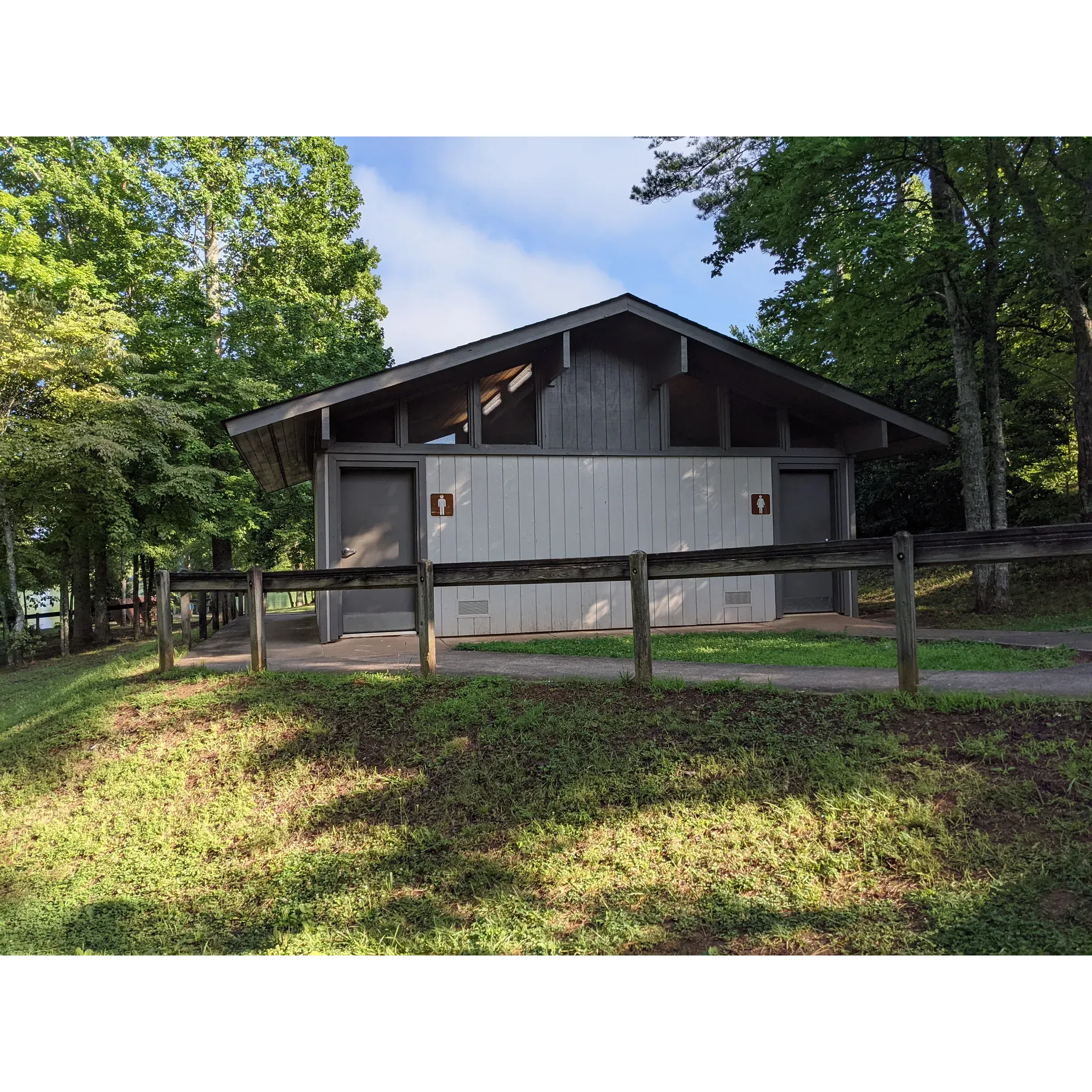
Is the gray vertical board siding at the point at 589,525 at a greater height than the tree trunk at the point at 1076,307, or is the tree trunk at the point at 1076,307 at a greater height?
the tree trunk at the point at 1076,307

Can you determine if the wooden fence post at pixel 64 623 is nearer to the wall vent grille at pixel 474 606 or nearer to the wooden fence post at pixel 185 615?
the wooden fence post at pixel 185 615

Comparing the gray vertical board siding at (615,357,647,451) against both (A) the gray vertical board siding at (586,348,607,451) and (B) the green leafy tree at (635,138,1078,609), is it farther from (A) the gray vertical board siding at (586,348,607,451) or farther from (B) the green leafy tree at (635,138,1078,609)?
(B) the green leafy tree at (635,138,1078,609)

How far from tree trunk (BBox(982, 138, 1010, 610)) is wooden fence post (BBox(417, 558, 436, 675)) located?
10456 millimetres

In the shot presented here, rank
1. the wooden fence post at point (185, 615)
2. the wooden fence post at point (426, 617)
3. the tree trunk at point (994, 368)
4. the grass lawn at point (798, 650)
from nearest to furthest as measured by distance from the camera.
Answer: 1. the wooden fence post at point (426, 617)
2. the grass lawn at point (798, 650)
3. the wooden fence post at point (185, 615)
4. the tree trunk at point (994, 368)

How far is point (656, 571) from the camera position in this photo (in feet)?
17.5

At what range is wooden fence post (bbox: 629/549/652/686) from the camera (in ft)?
17.2

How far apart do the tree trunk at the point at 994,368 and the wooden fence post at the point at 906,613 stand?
354 inches

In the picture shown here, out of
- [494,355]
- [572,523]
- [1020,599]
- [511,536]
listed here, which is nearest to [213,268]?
[494,355]

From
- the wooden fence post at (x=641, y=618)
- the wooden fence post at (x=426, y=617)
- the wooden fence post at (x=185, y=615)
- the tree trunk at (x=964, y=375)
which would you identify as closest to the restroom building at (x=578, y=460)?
the tree trunk at (x=964, y=375)

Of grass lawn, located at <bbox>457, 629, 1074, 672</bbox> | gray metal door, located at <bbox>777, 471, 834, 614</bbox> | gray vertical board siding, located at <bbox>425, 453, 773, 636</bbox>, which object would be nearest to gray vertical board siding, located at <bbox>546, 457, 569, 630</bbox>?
gray vertical board siding, located at <bbox>425, 453, 773, 636</bbox>

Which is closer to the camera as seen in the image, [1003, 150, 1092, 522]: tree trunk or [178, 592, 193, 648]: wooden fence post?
[178, 592, 193, 648]: wooden fence post

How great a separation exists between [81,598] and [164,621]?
12.0 meters

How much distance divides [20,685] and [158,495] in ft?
14.8

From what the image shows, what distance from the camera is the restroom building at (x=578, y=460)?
31.5 ft
